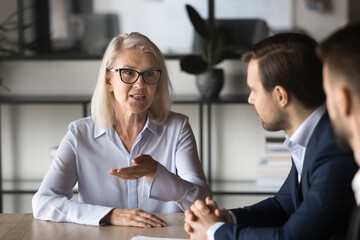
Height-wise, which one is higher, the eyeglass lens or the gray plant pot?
the eyeglass lens

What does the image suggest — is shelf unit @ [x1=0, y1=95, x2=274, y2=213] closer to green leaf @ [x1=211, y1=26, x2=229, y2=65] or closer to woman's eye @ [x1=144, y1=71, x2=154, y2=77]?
green leaf @ [x1=211, y1=26, x2=229, y2=65]

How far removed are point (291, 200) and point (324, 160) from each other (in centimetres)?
40

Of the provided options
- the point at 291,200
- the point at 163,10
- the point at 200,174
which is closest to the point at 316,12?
the point at 163,10

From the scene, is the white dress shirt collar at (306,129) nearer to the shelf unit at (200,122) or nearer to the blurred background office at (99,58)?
the shelf unit at (200,122)

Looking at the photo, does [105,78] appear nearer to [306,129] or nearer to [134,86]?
[134,86]

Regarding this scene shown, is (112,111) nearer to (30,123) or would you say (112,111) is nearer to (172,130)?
(172,130)

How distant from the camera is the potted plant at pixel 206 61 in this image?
373 cm

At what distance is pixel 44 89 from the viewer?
4102 millimetres

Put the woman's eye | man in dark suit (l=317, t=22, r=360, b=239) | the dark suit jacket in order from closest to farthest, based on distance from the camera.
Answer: man in dark suit (l=317, t=22, r=360, b=239), the dark suit jacket, the woman's eye

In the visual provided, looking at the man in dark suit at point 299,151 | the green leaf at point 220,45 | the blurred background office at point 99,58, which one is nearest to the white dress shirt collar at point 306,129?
the man in dark suit at point 299,151

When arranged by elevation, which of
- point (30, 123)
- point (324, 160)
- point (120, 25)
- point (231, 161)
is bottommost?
point (231, 161)

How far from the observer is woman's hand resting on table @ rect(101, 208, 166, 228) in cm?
199

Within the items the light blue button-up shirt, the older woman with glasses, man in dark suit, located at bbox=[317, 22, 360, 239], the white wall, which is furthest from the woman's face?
the white wall

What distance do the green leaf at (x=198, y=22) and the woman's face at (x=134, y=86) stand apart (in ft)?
4.34
